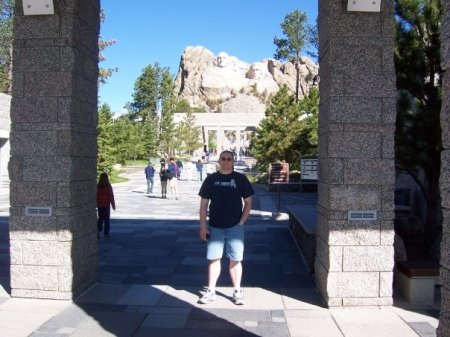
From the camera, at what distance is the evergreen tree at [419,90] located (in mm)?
7203

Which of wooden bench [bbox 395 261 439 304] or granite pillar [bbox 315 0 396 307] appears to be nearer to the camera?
granite pillar [bbox 315 0 396 307]

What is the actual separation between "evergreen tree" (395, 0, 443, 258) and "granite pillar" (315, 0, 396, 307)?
7.00ft

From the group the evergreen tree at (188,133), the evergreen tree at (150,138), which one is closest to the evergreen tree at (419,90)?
the evergreen tree at (188,133)

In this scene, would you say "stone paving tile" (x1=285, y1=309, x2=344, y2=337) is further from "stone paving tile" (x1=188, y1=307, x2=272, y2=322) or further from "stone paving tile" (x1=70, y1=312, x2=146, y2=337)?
"stone paving tile" (x1=70, y1=312, x2=146, y2=337)

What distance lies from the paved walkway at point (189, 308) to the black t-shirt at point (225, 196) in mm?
986

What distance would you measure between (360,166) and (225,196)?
155 centimetres

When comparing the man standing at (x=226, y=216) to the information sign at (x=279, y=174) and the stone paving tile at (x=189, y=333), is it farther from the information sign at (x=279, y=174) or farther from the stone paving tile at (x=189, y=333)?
the information sign at (x=279, y=174)

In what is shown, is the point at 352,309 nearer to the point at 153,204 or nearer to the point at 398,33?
the point at 398,33

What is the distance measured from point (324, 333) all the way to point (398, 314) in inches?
42.3

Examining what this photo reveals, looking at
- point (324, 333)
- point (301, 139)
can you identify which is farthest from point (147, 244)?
point (301, 139)

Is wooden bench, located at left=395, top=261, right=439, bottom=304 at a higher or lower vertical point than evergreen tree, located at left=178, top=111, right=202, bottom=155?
lower

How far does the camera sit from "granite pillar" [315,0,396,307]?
5.34 metres

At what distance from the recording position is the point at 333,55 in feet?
17.6

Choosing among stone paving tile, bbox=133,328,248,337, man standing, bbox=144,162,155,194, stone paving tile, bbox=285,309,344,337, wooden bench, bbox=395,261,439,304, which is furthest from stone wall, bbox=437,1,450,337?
man standing, bbox=144,162,155,194
